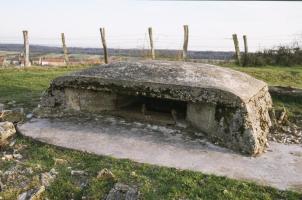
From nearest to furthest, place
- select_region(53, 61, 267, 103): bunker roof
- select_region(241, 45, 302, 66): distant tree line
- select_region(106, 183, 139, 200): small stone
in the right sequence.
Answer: select_region(106, 183, 139, 200): small stone, select_region(53, 61, 267, 103): bunker roof, select_region(241, 45, 302, 66): distant tree line

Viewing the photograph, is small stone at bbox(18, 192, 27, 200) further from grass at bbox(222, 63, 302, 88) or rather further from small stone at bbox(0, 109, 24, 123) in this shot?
grass at bbox(222, 63, 302, 88)

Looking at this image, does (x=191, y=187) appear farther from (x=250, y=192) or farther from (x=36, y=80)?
(x=36, y=80)

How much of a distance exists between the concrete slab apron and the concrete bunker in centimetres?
25

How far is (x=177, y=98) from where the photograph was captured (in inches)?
262

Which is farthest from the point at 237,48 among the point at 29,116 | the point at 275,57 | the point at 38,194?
the point at 38,194

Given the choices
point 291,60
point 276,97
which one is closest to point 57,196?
point 276,97

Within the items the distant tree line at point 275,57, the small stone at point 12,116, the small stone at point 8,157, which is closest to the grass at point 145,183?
the small stone at point 8,157

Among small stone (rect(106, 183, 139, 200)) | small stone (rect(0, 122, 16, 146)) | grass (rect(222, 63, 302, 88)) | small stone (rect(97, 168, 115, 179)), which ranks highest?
grass (rect(222, 63, 302, 88))

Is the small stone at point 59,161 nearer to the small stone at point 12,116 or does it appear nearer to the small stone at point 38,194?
the small stone at point 38,194

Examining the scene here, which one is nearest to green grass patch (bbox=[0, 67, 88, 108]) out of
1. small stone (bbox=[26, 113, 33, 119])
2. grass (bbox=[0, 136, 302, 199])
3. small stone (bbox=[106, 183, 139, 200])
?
small stone (bbox=[26, 113, 33, 119])

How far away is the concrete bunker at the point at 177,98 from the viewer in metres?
6.30

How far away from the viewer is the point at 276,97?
30.5ft

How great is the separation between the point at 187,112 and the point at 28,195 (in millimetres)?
2844

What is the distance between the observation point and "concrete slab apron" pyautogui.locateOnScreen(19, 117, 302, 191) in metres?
5.54
